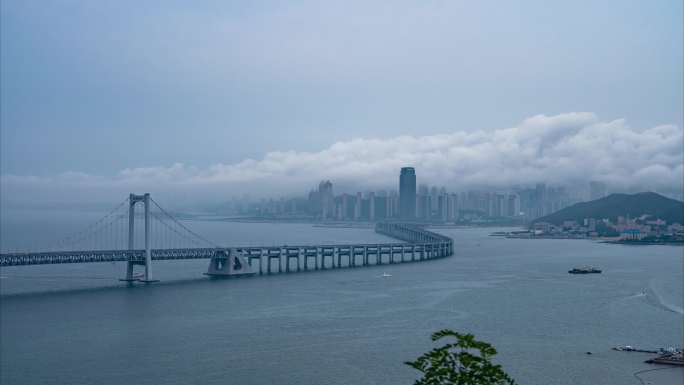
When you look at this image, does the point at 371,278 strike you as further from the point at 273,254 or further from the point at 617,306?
the point at 617,306

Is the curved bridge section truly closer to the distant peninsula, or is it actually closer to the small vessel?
the small vessel

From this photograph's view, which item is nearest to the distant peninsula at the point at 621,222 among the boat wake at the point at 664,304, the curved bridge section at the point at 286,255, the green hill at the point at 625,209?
the green hill at the point at 625,209

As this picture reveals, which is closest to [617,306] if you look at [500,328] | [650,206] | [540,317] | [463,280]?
[540,317]

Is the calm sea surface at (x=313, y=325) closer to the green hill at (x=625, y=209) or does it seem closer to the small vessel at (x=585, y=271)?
the small vessel at (x=585, y=271)

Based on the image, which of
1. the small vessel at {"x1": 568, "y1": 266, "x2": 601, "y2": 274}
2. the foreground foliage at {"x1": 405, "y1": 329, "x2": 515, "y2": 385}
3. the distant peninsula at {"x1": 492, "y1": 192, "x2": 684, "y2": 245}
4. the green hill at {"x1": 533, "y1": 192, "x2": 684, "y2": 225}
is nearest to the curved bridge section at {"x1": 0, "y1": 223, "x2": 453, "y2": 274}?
Answer: the small vessel at {"x1": 568, "y1": 266, "x2": 601, "y2": 274}

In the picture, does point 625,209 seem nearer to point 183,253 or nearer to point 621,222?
point 621,222

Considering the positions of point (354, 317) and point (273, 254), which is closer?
point (354, 317)
